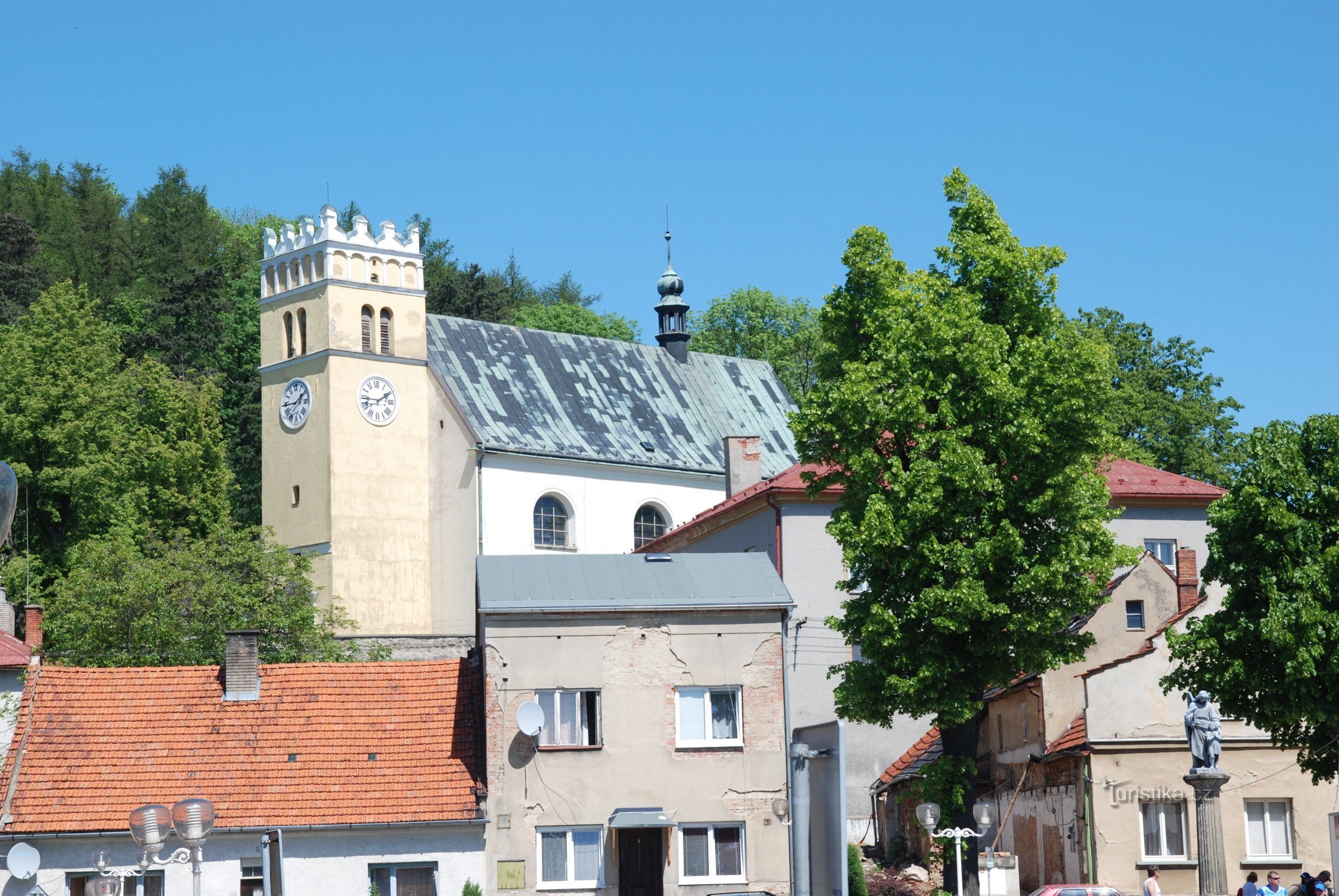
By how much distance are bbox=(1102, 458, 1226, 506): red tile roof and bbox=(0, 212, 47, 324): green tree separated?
1881 inches

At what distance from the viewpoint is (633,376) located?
69.9 metres

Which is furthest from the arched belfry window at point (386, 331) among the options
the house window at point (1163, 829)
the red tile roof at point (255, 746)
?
the house window at point (1163, 829)

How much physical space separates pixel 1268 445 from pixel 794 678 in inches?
723

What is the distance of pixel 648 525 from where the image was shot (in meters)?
65.3

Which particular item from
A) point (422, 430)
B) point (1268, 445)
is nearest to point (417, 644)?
point (422, 430)

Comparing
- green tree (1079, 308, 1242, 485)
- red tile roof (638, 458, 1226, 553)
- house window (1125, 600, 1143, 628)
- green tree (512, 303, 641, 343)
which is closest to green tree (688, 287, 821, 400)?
green tree (512, 303, 641, 343)

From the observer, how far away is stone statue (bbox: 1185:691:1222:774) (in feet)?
85.9

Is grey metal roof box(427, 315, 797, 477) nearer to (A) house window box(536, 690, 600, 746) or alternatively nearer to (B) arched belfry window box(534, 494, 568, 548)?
(B) arched belfry window box(534, 494, 568, 548)

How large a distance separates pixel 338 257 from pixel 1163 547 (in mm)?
29572

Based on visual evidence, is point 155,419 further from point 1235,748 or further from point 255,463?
point 1235,748

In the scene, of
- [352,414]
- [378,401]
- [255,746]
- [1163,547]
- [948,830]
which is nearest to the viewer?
[948,830]

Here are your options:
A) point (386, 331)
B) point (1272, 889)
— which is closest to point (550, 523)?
point (386, 331)

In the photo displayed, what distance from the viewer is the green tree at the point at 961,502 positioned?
32844 mm

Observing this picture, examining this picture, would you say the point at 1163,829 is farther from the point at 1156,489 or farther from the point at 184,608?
the point at 184,608
